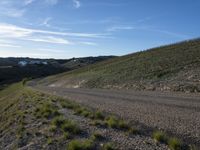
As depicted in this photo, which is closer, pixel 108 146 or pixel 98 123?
pixel 108 146

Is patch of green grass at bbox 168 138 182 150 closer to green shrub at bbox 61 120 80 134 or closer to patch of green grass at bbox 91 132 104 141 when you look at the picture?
patch of green grass at bbox 91 132 104 141

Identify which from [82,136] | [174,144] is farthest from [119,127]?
[174,144]

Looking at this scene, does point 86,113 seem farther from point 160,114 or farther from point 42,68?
point 42,68

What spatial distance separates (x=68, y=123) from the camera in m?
14.4

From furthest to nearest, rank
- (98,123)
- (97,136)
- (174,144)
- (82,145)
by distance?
(98,123)
(97,136)
(82,145)
(174,144)

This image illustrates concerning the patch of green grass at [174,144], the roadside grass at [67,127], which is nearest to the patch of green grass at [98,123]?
the roadside grass at [67,127]

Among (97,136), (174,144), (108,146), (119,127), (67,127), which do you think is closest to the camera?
(174,144)

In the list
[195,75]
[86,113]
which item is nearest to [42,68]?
[195,75]

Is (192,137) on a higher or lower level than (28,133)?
higher

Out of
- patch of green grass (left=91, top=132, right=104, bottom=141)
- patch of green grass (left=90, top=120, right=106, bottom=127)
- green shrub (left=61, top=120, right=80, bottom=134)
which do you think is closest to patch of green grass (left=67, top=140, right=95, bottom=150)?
patch of green grass (left=91, top=132, right=104, bottom=141)

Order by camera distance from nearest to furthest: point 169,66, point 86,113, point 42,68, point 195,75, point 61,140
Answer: point 61,140 → point 86,113 → point 195,75 → point 169,66 → point 42,68

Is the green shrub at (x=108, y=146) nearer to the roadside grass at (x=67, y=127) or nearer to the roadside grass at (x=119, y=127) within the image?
the roadside grass at (x=119, y=127)

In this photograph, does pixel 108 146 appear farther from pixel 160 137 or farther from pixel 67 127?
pixel 67 127

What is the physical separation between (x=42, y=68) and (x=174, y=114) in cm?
17977
